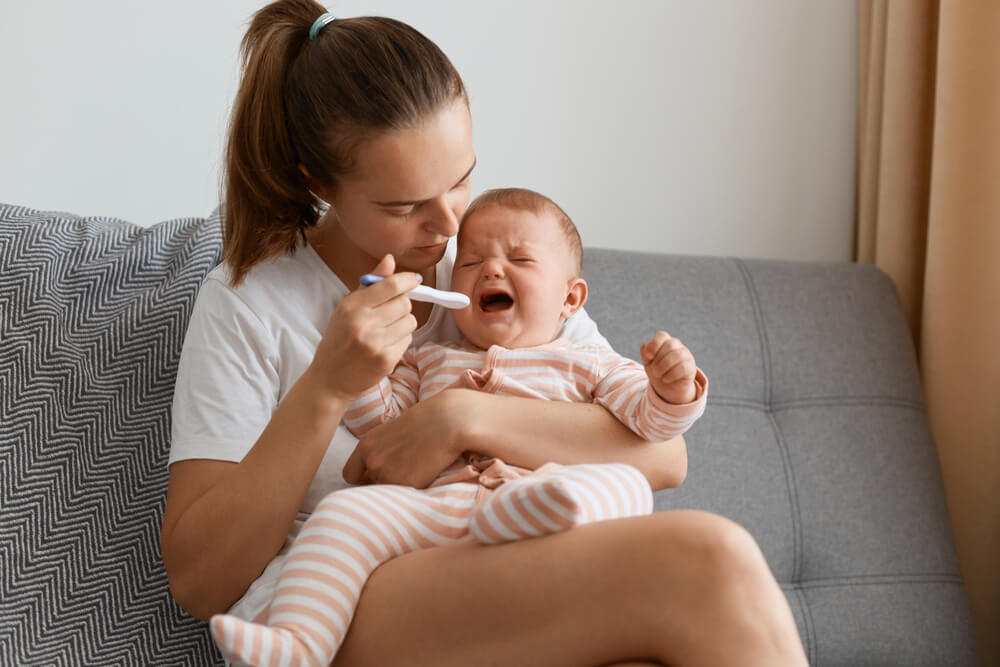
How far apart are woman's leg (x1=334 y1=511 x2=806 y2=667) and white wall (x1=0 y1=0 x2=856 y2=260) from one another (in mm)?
1133

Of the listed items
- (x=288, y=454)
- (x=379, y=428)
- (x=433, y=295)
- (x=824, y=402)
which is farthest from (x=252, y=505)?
(x=824, y=402)

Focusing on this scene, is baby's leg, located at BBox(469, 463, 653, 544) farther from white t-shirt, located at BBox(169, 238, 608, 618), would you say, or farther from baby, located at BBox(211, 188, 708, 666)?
white t-shirt, located at BBox(169, 238, 608, 618)

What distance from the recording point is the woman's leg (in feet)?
2.71

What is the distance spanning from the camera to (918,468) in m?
1.73

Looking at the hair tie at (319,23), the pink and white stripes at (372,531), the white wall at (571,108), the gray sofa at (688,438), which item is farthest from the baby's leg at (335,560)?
the white wall at (571,108)

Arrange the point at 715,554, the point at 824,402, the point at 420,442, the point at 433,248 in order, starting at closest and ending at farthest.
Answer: the point at 715,554 → the point at 420,442 → the point at 433,248 → the point at 824,402

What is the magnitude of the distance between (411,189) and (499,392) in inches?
10.6

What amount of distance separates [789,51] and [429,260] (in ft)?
3.95

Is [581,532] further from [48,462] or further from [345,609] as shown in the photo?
[48,462]

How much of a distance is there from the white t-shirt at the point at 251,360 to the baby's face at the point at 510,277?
173 mm

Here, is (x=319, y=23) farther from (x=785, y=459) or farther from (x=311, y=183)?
(x=785, y=459)

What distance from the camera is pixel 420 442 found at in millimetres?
1093

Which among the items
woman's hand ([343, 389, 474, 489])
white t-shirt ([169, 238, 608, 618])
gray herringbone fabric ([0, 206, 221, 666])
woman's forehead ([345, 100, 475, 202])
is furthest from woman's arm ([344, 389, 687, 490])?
gray herringbone fabric ([0, 206, 221, 666])

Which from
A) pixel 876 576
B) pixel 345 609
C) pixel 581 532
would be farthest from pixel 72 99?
pixel 876 576
